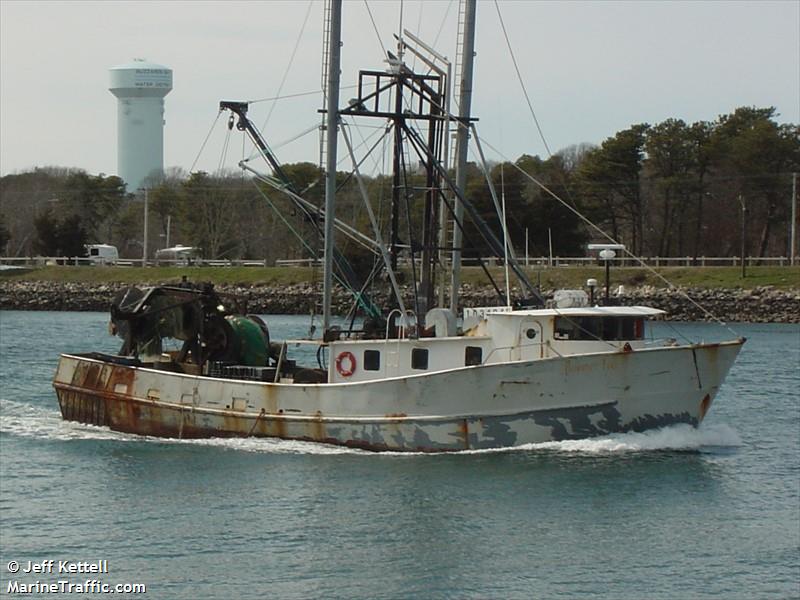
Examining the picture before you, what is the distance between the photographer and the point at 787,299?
7181 centimetres

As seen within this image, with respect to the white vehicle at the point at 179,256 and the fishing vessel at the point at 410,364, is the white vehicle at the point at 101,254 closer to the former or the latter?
the white vehicle at the point at 179,256

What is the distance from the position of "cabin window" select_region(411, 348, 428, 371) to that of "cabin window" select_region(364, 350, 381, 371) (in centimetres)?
81

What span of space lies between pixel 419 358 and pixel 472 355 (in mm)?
1062

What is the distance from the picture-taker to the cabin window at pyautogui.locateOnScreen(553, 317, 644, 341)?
27.6 meters

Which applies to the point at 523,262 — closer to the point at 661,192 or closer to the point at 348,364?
the point at 661,192

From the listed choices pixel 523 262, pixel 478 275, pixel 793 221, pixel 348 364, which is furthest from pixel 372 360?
pixel 793 221

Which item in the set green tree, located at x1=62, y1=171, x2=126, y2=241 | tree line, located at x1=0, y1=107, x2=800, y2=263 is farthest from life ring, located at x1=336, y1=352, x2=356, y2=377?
green tree, located at x1=62, y1=171, x2=126, y2=241

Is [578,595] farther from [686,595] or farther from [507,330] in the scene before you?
[507,330]

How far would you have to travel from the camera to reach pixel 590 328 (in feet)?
90.7

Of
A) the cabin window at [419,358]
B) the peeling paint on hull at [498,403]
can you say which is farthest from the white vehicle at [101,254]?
the cabin window at [419,358]

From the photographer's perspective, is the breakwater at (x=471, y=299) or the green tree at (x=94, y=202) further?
the green tree at (x=94, y=202)

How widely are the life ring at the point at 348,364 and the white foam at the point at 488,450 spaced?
1.53 m

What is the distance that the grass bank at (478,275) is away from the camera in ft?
246

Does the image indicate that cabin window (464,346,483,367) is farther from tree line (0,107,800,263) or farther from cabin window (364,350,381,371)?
tree line (0,107,800,263)
